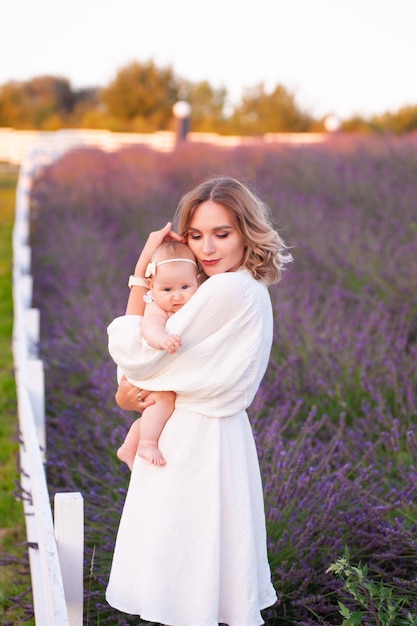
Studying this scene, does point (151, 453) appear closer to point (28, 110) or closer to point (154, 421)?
point (154, 421)

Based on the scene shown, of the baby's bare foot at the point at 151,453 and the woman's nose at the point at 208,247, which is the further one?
the woman's nose at the point at 208,247

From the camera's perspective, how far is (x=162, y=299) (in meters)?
2.16

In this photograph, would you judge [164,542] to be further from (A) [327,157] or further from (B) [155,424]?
(A) [327,157]

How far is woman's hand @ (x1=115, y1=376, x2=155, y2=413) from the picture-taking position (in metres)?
2.21

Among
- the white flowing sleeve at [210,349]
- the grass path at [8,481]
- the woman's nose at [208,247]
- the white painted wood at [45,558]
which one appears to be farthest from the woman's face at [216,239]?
the grass path at [8,481]

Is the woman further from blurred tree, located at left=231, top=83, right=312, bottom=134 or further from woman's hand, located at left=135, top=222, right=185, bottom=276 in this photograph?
blurred tree, located at left=231, top=83, right=312, bottom=134

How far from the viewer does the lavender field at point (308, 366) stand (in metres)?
2.77

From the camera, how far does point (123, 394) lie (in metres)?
2.25

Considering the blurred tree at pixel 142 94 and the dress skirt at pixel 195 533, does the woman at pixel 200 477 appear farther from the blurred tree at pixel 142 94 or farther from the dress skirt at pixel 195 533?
the blurred tree at pixel 142 94

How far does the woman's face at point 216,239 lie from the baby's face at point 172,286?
0.08m

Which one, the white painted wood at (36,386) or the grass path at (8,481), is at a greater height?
the white painted wood at (36,386)

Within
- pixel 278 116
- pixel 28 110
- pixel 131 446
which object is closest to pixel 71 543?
pixel 131 446

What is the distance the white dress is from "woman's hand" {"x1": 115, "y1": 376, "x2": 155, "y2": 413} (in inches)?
2.7

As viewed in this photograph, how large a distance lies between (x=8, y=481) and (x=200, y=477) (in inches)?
97.2
